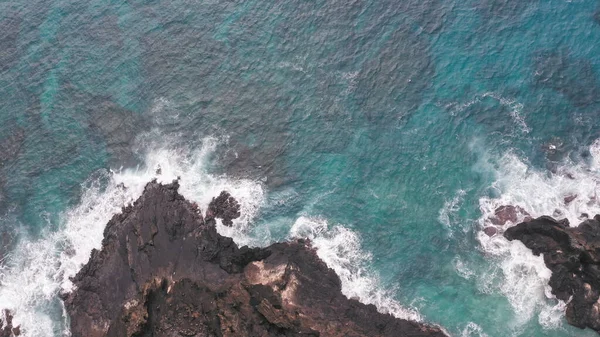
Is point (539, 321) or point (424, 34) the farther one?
point (424, 34)

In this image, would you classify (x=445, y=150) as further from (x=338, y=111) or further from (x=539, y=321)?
(x=539, y=321)

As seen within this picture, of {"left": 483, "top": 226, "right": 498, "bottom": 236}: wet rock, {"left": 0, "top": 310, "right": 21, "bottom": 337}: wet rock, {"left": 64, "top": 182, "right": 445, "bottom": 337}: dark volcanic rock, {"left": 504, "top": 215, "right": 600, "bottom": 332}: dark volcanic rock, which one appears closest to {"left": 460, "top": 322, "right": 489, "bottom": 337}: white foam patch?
{"left": 64, "top": 182, "right": 445, "bottom": 337}: dark volcanic rock

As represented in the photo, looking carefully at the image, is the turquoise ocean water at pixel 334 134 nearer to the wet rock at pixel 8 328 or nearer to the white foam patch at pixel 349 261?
the white foam patch at pixel 349 261

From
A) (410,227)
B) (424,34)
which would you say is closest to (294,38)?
(424,34)

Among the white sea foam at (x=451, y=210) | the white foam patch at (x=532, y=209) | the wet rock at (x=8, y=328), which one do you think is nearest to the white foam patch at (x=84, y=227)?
the wet rock at (x=8, y=328)

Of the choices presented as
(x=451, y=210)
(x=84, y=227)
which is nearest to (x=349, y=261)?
(x=451, y=210)

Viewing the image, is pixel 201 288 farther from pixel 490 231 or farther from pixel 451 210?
pixel 490 231
